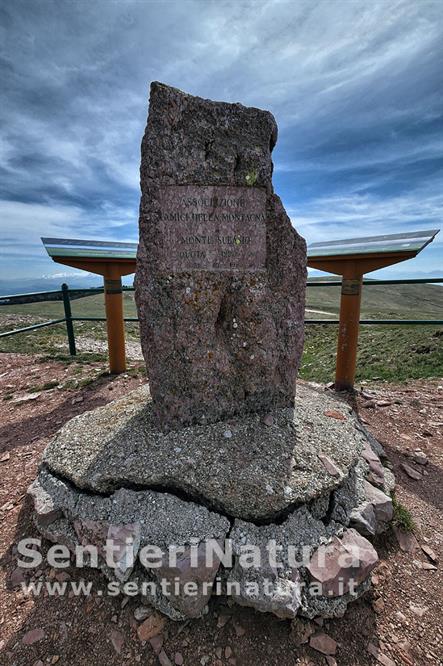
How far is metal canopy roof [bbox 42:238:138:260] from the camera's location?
534cm

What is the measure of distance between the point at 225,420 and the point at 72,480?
151 centimetres

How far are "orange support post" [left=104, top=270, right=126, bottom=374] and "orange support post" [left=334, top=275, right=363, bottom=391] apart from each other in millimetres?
4105

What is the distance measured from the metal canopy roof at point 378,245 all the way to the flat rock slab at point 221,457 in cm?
263

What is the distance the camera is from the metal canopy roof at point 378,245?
4.46 m

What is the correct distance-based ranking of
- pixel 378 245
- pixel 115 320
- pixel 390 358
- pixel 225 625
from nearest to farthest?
1. pixel 225 625
2. pixel 378 245
3. pixel 115 320
4. pixel 390 358

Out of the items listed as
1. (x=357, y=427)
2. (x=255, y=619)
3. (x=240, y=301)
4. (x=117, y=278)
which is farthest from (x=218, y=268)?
(x=117, y=278)

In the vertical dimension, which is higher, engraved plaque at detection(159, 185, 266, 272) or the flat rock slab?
engraved plaque at detection(159, 185, 266, 272)

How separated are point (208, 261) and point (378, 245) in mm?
3180

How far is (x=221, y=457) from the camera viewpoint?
2.82 metres

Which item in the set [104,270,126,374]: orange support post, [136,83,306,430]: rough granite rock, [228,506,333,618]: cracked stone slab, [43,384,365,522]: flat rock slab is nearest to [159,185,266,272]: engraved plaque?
[136,83,306,430]: rough granite rock

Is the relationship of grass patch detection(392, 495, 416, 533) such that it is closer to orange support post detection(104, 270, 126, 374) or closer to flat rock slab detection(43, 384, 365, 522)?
flat rock slab detection(43, 384, 365, 522)

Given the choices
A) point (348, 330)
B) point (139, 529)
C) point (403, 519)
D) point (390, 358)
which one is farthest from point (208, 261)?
point (390, 358)

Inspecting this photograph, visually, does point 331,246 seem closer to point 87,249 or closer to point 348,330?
point 348,330

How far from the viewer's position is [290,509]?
8.41ft
